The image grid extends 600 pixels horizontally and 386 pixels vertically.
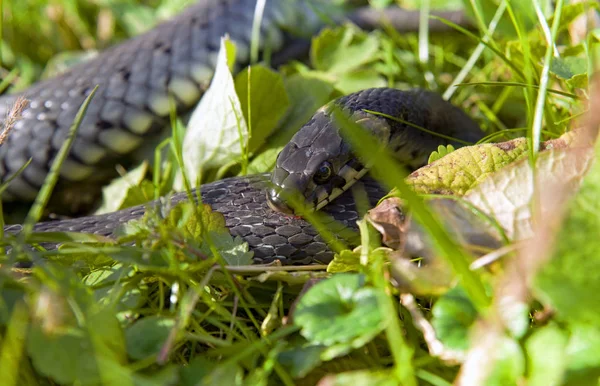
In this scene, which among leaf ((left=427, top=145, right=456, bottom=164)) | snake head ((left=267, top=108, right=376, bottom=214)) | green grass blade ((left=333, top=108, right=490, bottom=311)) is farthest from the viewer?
snake head ((left=267, top=108, right=376, bottom=214))

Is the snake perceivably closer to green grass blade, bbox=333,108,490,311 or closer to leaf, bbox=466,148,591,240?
leaf, bbox=466,148,591,240

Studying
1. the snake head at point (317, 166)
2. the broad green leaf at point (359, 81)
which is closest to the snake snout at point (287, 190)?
the snake head at point (317, 166)

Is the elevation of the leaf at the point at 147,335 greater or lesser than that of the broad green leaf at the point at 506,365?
greater

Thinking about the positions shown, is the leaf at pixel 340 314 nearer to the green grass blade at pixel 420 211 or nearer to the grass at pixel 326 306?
the grass at pixel 326 306

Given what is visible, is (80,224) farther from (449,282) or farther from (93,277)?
(449,282)

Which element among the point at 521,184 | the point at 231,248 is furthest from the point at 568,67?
the point at 231,248

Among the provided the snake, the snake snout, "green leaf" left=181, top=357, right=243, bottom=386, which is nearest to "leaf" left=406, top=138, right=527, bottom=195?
the snake
